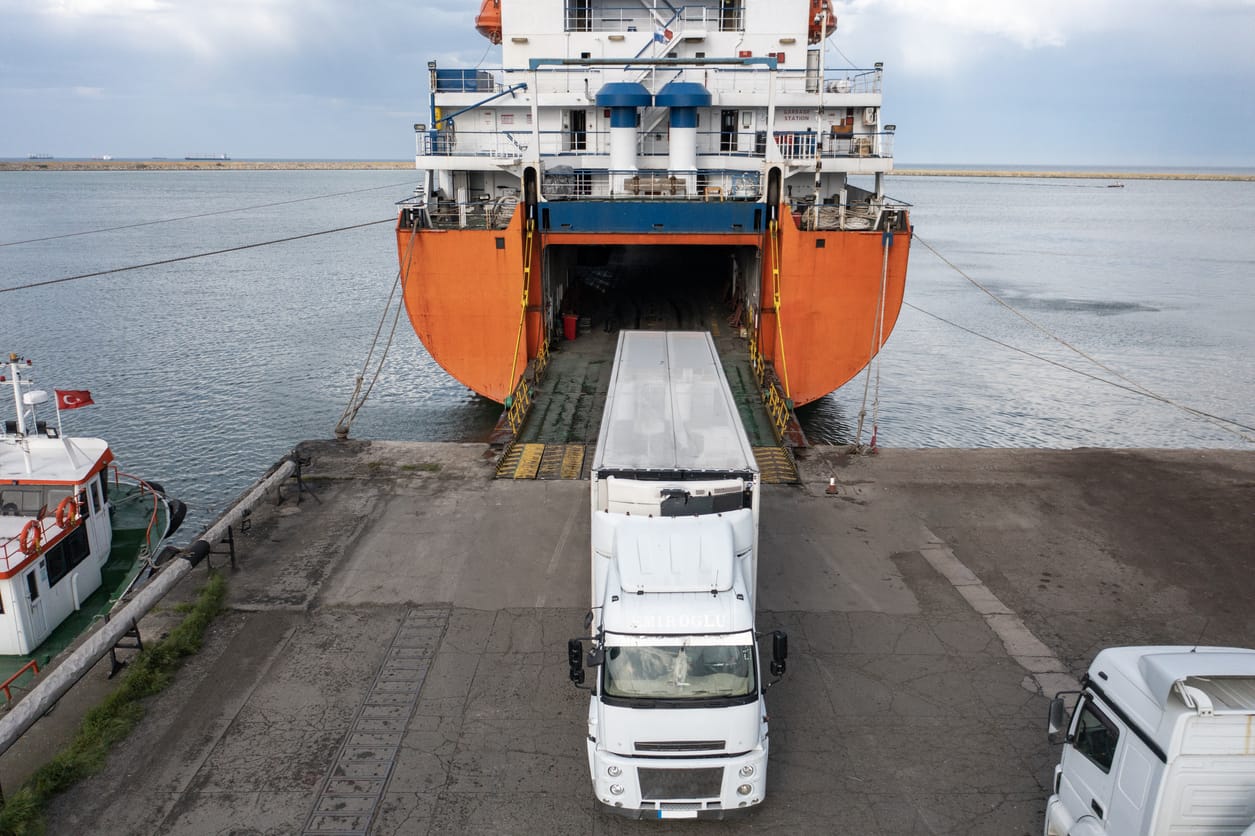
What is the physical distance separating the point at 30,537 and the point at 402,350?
2539cm

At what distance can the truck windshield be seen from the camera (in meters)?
7.64

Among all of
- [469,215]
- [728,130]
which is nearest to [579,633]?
[469,215]

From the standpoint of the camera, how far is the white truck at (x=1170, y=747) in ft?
19.4

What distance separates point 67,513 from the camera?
13.0 metres

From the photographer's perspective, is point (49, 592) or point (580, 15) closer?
point (49, 592)

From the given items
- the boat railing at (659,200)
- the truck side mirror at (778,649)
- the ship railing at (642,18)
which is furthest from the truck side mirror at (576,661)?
the ship railing at (642,18)

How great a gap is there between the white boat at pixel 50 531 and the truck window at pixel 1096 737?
12933 millimetres

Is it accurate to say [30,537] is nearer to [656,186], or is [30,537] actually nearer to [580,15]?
[656,186]

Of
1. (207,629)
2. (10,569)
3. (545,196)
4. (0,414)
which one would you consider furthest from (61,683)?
(0,414)

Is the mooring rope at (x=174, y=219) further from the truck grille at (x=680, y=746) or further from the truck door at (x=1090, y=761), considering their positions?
the truck door at (x=1090, y=761)

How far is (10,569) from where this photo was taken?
11703 mm

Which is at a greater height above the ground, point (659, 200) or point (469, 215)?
point (659, 200)

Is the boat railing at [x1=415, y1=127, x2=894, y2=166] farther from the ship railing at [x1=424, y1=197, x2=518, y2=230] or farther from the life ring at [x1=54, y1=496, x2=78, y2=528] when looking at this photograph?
the life ring at [x1=54, y1=496, x2=78, y2=528]

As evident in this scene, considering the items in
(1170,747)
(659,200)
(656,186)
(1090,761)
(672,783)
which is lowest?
(672,783)
